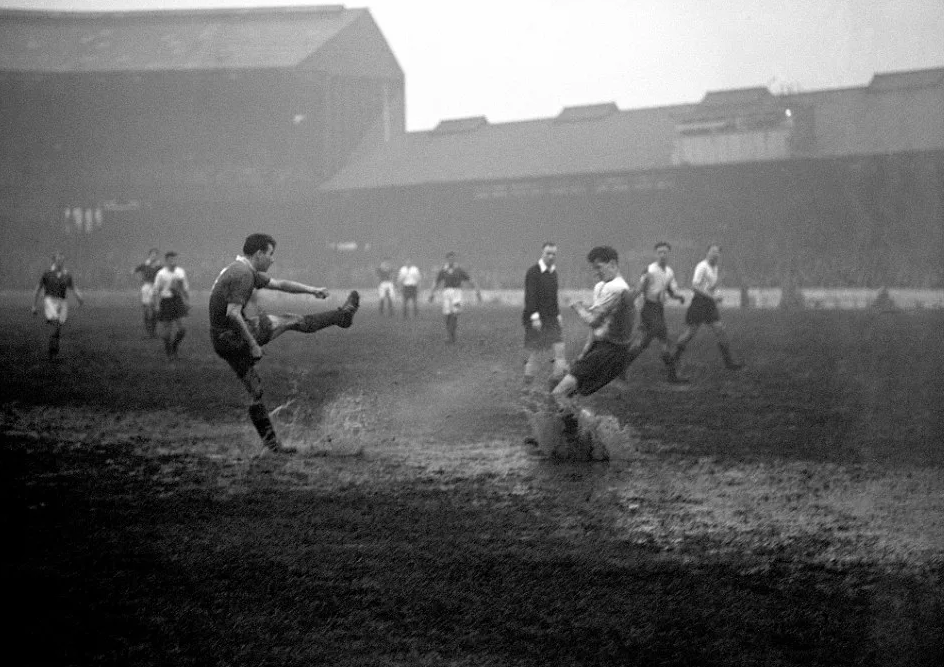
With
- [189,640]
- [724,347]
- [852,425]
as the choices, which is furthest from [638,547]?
[724,347]

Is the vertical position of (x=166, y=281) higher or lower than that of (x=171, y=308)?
higher

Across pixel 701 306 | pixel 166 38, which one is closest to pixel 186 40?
pixel 166 38

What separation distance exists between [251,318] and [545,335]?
5.43m

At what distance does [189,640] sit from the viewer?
478 cm

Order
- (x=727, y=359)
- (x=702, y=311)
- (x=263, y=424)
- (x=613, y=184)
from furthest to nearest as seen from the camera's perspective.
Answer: (x=613, y=184) → (x=727, y=359) → (x=702, y=311) → (x=263, y=424)

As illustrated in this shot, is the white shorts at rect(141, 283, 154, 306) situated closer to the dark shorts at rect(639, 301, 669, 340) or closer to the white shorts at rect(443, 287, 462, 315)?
the white shorts at rect(443, 287, 462, 315)

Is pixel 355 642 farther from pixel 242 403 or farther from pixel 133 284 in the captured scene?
pixel 133 284

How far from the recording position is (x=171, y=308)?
17.6 metres

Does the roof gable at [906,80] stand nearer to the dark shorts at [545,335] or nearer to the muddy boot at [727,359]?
the muddy boot at [727,359]

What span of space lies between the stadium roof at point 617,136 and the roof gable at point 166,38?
283 inches

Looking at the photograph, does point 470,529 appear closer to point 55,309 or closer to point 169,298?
point 169,298

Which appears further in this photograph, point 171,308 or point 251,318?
point 171,308

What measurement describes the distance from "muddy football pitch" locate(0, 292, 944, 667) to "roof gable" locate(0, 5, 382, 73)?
40585mm

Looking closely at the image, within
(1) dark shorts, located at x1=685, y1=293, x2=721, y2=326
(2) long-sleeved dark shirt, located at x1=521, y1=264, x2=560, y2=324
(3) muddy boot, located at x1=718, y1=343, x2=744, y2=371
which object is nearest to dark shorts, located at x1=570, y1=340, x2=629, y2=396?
(2) long-sleeved dark shirt, located at x1=521, y1=264, x2=560, y2=324
